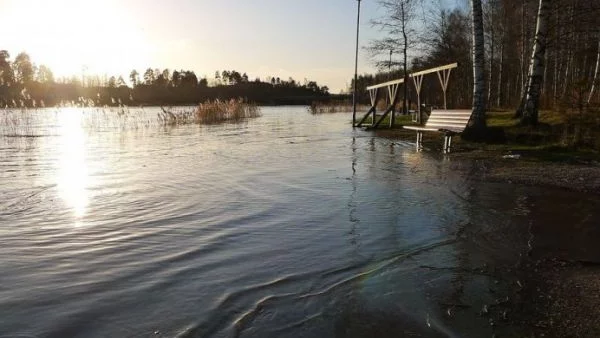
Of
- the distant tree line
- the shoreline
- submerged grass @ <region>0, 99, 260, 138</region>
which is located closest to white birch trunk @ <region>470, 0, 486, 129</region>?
the shoreline

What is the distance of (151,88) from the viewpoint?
101 metres

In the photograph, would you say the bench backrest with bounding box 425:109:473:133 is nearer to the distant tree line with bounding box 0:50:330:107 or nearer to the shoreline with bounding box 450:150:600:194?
the shoreline with bounding box 450:150:600:194

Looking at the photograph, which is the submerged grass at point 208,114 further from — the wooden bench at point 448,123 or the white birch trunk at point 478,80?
the white birch trunk at point 478,80

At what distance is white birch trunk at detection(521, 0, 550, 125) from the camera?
1418 centimetres

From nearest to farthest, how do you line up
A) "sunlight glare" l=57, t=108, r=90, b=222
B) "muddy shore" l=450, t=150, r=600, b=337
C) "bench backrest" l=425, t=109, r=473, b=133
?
"muddy shore" l=450, t=150, r=600, b=337
"sunlight glare" l=57, t=108, r=90, b=222
"bench backrest" l=425, t=109, r=473, b=133

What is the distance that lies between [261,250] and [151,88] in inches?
3998

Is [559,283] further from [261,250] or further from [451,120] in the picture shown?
[451,120]

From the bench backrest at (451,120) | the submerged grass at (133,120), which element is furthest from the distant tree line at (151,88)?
the bench backrest at (451,120)

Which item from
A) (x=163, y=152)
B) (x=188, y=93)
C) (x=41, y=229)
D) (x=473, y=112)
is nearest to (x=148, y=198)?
(x=41, y=229)

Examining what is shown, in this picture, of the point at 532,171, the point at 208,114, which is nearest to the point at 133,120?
the point at 208,114

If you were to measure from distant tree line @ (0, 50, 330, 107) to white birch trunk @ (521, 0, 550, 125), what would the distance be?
156ft

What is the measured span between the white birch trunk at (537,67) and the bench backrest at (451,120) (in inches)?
84.9

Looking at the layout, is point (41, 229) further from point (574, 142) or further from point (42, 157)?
point (574, 142)

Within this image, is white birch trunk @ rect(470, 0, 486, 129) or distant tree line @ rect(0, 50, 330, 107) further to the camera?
distant tree line @ rect(0, 50, 330, 107)
